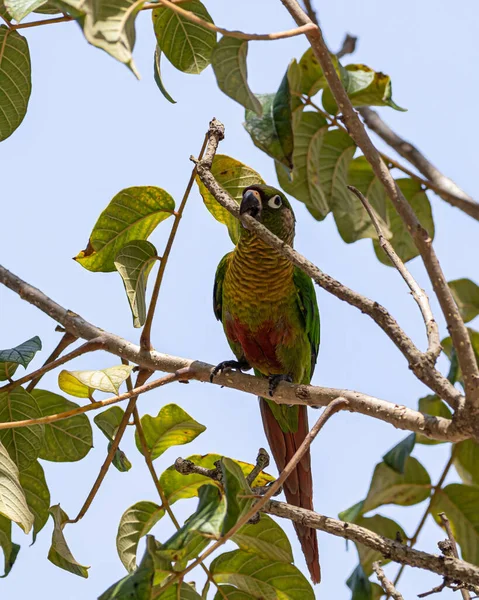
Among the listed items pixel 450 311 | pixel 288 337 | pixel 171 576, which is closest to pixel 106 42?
pixel 450 311

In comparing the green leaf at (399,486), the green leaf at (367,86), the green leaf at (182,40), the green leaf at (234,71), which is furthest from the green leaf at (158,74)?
the green leaf at (399,486)

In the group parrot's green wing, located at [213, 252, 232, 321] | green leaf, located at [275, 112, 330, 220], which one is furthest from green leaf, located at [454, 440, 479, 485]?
parrot's green wing, located at [213, 252, 232, 321]

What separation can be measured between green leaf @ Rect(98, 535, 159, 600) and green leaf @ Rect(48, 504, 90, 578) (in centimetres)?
64

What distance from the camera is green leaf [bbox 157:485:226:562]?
1518 millimetres

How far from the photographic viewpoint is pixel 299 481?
331cm

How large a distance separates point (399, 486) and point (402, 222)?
1.08 metres

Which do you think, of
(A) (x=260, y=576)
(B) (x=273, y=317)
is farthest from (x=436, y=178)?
(B) (x=273, y=317)

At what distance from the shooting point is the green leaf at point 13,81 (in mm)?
2158

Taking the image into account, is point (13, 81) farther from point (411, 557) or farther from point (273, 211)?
point (411, 557)

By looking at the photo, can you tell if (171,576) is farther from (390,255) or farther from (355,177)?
(355,177)

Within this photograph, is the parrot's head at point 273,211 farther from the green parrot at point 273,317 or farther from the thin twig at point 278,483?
the thin twig at point 278,483

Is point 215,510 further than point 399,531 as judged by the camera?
No

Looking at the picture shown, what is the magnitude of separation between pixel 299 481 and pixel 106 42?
8.16 feet

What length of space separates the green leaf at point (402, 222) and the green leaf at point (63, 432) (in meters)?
1.17
